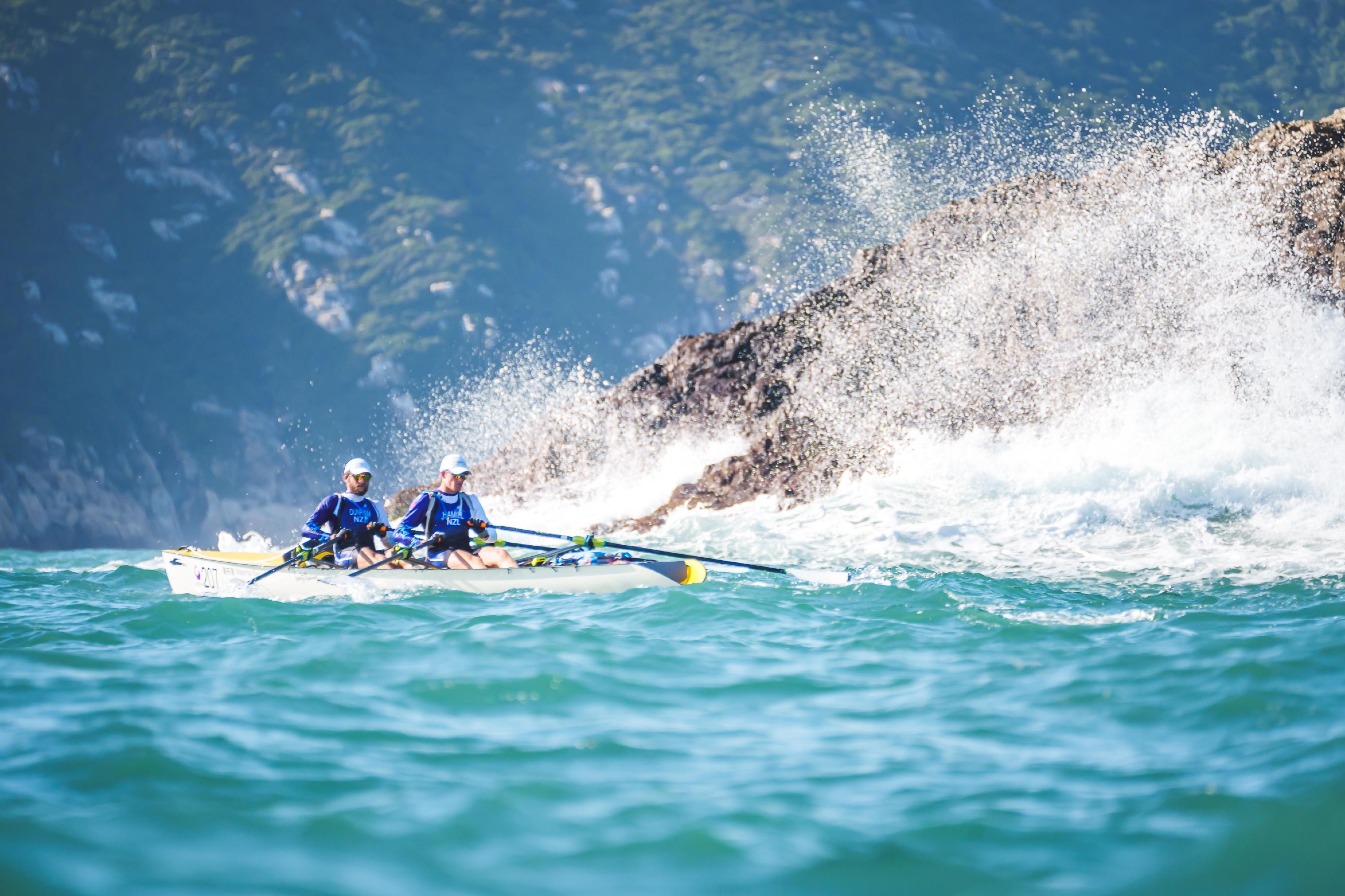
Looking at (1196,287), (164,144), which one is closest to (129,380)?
(164,144)

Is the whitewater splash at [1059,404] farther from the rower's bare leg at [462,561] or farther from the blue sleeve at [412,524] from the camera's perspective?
the blue sleeve at [412,524]

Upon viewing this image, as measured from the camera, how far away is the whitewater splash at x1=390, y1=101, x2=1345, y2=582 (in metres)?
13.8

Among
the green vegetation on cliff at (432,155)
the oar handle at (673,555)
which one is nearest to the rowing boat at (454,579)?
the oar handle at (673,555)

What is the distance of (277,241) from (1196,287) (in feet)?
275

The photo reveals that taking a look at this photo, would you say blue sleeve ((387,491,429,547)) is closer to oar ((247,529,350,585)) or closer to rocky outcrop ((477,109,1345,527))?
oar ((247,529,350,585))

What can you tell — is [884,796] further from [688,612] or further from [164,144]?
[164,144]

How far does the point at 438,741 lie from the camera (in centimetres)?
569

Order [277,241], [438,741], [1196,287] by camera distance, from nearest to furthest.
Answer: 1. [438,741]
2. [1196,287]
3. [277,241]

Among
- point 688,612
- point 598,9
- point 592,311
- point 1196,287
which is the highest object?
point 598,9

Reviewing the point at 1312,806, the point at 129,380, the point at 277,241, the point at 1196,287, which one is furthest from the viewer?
the point at 277,241

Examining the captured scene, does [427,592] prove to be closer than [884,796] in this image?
No

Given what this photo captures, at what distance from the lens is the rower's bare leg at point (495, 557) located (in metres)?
11.7

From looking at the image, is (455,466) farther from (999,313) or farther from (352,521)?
(999,313)

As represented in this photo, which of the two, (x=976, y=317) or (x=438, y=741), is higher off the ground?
(x=976, y=317)
